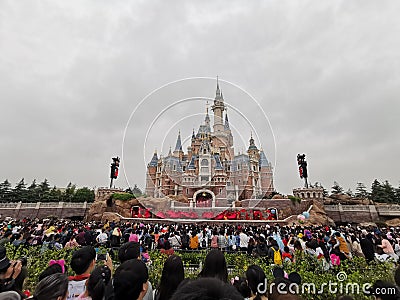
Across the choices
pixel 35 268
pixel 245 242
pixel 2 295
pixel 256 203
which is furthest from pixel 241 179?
pixel 2 295

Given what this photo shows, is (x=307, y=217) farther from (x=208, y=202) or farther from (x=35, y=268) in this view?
(x=35, y=268)

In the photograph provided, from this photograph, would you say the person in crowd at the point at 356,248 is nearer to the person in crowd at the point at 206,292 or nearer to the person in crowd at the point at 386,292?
the person in crowd at the point at 386,292

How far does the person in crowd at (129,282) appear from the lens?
204 cm

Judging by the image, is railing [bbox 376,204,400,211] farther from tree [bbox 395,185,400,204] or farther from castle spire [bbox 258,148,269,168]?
castle spire [bbox 258,148,269,168]

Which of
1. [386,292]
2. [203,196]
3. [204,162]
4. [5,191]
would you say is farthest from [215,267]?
[5,191]

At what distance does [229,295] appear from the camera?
0.90 m

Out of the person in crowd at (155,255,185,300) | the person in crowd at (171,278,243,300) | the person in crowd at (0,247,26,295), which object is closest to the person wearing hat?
the person in crowd at (0,247,26,295)

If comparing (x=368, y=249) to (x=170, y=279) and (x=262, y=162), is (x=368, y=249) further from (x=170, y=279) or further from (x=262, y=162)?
(x=262, y=162)

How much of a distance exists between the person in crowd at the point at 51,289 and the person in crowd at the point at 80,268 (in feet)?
2.80

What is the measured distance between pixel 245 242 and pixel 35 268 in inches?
261

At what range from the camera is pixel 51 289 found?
1916 millimetres

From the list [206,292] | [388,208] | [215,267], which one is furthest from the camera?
[388,208]

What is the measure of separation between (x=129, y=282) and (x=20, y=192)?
4775cm

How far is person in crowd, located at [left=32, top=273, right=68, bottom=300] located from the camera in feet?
6.23
